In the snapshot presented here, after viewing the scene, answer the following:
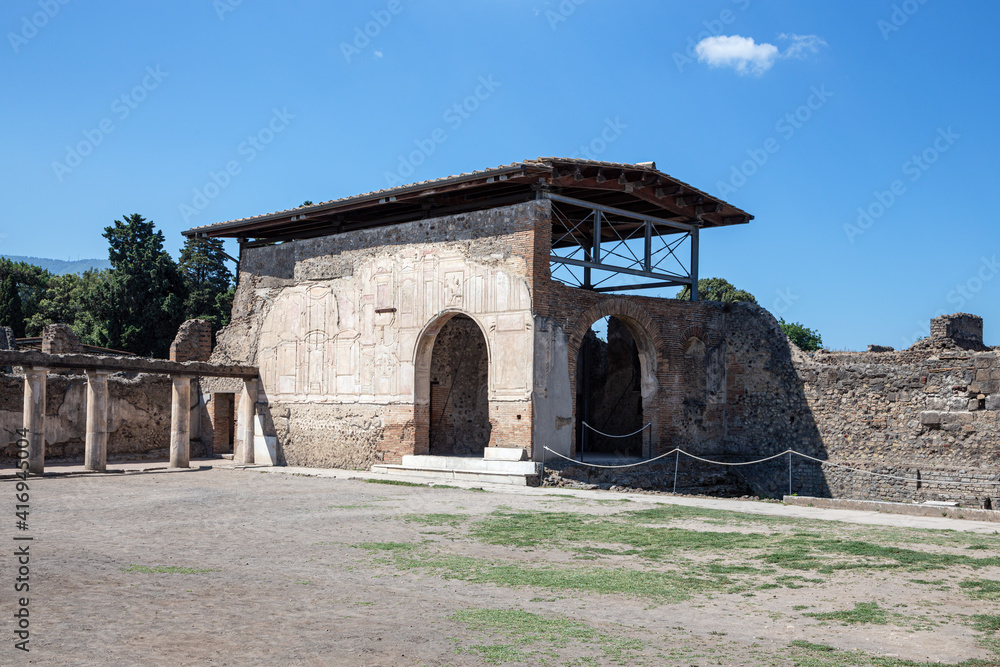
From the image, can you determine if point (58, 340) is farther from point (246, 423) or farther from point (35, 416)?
point (35, 416)

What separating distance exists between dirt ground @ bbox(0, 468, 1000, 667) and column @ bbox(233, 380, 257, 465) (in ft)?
29.9

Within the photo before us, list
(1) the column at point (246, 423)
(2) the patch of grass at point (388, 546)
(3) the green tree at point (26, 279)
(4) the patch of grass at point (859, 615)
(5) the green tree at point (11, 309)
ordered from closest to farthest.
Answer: (4) the patch of grass at point (859, 615) < (2) the patch of grass at point (388, 546) < (1) the column at point (246, 423) < (5) the green tree at point (11, 309) < (3) the green tree at point (26, 279)

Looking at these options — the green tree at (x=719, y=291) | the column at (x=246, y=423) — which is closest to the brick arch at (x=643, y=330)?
the column at (x=246, y=423)

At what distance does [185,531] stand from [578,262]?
9398mm

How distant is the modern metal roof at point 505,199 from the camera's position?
16422 mm

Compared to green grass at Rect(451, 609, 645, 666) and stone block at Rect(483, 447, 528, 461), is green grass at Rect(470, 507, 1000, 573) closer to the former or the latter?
green grass at Rect(451, 609, 645, 666)

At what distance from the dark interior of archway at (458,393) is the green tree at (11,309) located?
28754 mm

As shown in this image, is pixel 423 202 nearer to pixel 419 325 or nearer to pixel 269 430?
pixel 419 325

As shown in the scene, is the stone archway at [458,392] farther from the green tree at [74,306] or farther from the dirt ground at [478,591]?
the green tree at [74,306]

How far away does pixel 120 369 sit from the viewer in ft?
58.2

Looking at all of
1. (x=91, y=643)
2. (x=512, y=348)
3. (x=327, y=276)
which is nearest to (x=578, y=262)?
(x=512, y=348)

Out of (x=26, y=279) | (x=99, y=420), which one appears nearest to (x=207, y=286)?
(x=26, y=279)

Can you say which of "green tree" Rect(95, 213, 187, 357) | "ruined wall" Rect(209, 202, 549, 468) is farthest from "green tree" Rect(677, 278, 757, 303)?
"ruined wall" Rect(209, 202, 549, 468)

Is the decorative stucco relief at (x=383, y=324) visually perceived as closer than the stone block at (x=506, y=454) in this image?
No
